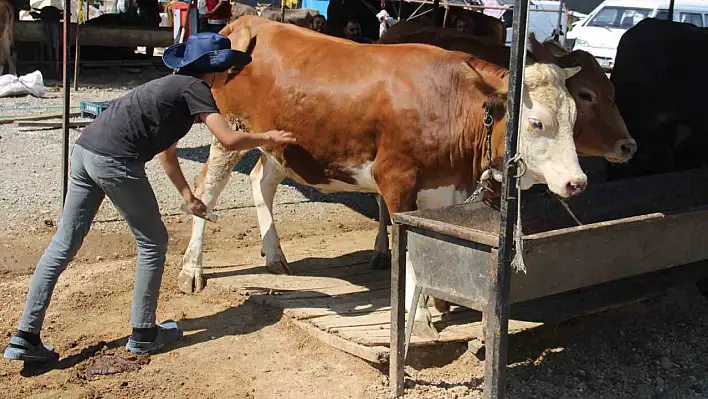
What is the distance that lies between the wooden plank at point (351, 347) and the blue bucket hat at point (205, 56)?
1670 millimetres

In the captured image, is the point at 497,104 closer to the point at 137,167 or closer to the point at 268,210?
the point at 137,167

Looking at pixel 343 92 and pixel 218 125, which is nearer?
pixel 218 125

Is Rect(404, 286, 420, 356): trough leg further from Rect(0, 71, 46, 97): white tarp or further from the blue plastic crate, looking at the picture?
Rect(0, 71, 46, 97): white tarp

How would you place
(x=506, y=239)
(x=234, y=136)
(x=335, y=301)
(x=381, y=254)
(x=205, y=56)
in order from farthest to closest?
(x=381, y=254) < (x=335, y=301) < (x=205, y=56) < (x=234, y=136) < (x=506, y=239)

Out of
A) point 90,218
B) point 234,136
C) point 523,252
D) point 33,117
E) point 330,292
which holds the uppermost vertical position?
point 234,136

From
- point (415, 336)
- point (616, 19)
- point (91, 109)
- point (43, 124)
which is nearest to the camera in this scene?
point (415, 336)

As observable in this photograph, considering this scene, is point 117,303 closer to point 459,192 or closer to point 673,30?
point 459,192

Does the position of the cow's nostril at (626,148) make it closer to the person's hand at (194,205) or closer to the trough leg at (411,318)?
the trough leg at (411,318)

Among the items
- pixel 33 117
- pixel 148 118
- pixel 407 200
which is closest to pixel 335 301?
pixel 407 200

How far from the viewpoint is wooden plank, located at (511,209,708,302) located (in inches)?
153

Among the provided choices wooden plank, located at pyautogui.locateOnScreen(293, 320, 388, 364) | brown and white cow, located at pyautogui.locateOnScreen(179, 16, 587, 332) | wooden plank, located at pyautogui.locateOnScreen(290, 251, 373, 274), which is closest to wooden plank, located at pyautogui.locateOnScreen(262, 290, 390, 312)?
wooden plank, located at pyautogui.locateOnScreen(293, 320, 388, 364)

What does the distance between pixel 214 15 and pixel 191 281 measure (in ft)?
24.4

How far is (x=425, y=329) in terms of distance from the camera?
16.3 ft

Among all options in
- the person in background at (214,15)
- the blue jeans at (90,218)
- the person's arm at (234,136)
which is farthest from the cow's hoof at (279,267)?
the person in background at (214,15)
